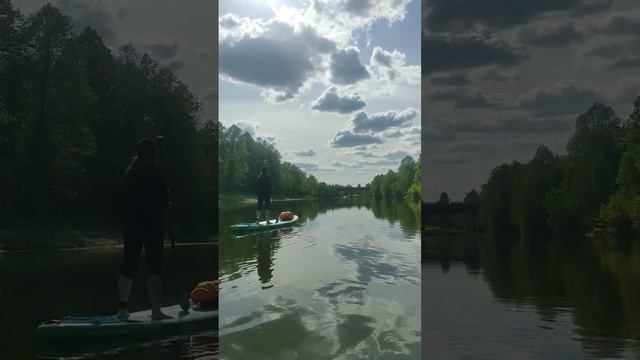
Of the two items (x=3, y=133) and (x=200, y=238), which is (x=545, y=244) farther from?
(x=3, y=133)

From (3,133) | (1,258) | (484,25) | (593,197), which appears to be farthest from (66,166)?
(593,197)

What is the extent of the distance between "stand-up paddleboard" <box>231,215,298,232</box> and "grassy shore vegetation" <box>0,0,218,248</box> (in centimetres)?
82

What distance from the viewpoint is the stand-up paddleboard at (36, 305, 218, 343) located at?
4410 mm

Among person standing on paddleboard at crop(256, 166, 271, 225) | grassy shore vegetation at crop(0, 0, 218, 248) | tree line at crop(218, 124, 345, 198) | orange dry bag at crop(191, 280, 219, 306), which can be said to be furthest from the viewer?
person standing on paddleboard at crop(256, 166, 271, 225)

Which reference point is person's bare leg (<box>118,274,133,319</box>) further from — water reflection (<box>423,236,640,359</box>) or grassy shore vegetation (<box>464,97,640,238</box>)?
grassy shore vegetation (<box>464,97,640,238</box>)

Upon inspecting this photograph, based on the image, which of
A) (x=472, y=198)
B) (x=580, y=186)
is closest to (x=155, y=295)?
(x=472, y=198)

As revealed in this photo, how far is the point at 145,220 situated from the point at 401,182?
2.67 meters

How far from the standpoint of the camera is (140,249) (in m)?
4.74

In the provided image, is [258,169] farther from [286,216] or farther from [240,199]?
[286,216]

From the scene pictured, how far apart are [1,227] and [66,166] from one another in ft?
2.29

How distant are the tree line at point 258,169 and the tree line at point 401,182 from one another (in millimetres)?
645

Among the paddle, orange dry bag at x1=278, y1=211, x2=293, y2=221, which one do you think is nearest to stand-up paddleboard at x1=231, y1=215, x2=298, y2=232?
orange dry bag at x1=278, y1=211, x2=293, y2=221

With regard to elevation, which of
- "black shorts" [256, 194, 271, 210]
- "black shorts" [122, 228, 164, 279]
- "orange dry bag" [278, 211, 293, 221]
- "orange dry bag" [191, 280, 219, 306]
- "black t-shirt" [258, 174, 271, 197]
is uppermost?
"black t-shirt" [258, 174, 271, 197]

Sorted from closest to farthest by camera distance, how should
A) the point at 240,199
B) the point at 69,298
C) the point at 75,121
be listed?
1. the point at 69,298
2. the point at 75,121
3. the point at 240,199
